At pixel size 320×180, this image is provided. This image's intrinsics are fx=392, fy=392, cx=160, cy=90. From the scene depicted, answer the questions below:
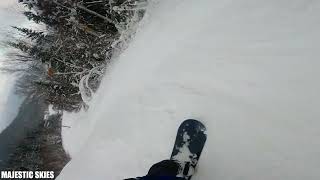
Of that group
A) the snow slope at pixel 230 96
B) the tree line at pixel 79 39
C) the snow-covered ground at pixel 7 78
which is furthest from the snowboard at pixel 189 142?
the snow-covered ground at pixel 7 78

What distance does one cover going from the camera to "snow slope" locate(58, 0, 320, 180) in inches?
86.7

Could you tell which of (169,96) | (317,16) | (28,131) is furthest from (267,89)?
(28,131)

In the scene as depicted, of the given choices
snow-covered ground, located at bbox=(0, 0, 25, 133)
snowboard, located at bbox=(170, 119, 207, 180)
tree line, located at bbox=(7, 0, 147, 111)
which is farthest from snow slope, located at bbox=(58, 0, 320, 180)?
snow-covered ground, located at bbox=(0, 0, 25, 133)

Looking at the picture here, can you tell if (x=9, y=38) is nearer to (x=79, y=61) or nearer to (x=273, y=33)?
(x=79, y=61)

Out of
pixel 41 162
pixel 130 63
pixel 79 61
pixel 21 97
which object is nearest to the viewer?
pixel 130 63

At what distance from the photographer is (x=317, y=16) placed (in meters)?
2.22

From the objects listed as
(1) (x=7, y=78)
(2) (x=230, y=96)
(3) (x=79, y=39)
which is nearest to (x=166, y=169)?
(2) (x=230, y=96)

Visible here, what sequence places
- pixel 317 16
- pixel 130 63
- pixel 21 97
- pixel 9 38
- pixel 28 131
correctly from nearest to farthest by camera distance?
pixel 317 16 < pixel 130 63 < pixel 28 131 < pixel 9 38 < pixel 21 97

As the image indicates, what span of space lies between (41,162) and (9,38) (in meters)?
5.71

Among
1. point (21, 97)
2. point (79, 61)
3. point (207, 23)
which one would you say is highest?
point (207, 23)

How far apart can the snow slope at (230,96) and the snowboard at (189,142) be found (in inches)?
1.8

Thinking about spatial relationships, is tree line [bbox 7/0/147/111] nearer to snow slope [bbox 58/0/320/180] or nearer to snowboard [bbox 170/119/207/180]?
snow slope [bbox 58/0/320/180]

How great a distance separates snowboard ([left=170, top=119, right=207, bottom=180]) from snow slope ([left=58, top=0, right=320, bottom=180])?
45 mm

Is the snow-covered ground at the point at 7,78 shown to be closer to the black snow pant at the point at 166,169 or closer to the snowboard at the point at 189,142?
the snowboard at the point at 189,142
